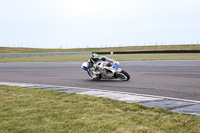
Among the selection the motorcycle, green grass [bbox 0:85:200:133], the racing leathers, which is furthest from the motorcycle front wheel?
green grass [bbox 0:85:200:133]

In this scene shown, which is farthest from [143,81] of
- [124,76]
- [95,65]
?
[95,65]

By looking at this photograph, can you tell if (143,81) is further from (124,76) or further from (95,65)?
(95,65)

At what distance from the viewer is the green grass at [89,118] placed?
4262mm

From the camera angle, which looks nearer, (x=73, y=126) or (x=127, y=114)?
(x=73, y=126)

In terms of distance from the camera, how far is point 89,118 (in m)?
4.89

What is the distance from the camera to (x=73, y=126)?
14.4 ft

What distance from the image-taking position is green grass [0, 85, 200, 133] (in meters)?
4.26

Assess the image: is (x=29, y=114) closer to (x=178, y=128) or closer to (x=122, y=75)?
(x=178, y=128)

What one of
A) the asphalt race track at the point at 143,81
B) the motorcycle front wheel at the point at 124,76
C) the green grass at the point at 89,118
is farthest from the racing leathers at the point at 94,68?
the green grass at the point at 89,118

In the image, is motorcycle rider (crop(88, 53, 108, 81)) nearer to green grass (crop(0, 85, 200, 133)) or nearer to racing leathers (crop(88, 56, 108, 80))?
racing leathers (crop(88, 56, 108, 80))

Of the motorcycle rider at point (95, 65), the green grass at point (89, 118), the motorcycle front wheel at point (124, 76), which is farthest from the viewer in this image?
the motorcycle rider at point (95, 65)

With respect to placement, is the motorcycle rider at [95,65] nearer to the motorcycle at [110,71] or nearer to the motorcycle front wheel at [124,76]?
the motorcycle at [110,71]

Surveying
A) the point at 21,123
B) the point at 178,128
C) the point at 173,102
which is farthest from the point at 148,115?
the point at 21,123

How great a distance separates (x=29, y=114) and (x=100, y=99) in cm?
214
